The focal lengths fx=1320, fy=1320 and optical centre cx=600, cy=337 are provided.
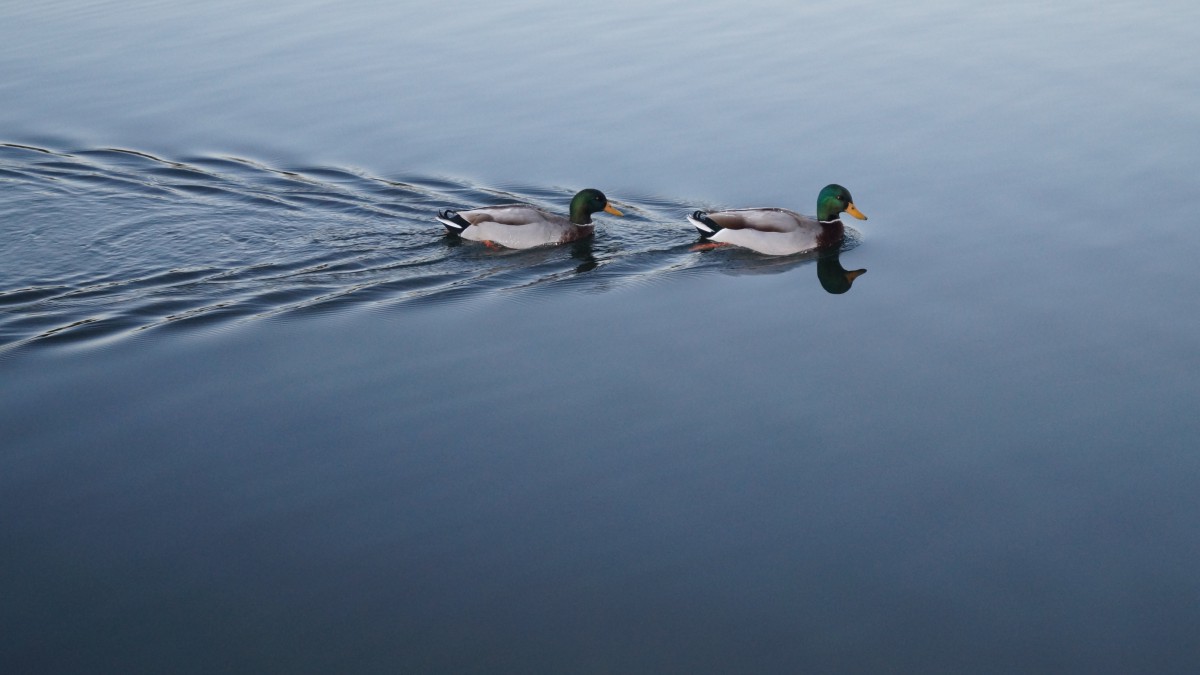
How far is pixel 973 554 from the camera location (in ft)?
24.0

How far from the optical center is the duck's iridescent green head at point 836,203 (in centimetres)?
1271

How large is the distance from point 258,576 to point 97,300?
486cm

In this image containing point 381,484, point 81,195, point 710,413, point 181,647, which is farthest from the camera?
point 81,195

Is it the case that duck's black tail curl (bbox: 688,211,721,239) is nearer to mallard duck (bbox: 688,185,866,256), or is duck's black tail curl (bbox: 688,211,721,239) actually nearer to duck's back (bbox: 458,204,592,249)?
mallard duck (bbox: 688,185,866,256)

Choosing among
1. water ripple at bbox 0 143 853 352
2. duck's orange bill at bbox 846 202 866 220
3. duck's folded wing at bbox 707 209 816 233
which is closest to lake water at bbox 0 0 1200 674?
water ripple at bbox 0 143 853 352

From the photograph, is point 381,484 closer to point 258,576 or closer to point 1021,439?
point 258,576

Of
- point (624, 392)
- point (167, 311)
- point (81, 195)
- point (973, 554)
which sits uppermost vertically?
point (81, 195)

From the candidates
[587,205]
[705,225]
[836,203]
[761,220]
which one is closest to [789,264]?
[761,220]

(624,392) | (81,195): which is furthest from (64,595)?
(81,195)

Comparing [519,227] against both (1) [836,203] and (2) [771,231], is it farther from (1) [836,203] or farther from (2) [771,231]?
(1) [836,203]

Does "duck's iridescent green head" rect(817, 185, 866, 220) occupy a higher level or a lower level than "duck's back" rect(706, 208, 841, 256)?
higher

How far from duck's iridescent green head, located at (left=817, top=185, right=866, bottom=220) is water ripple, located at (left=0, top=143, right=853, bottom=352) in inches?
22.8

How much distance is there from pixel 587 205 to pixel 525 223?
26.1 inches

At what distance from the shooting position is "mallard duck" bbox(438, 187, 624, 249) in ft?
41.7
